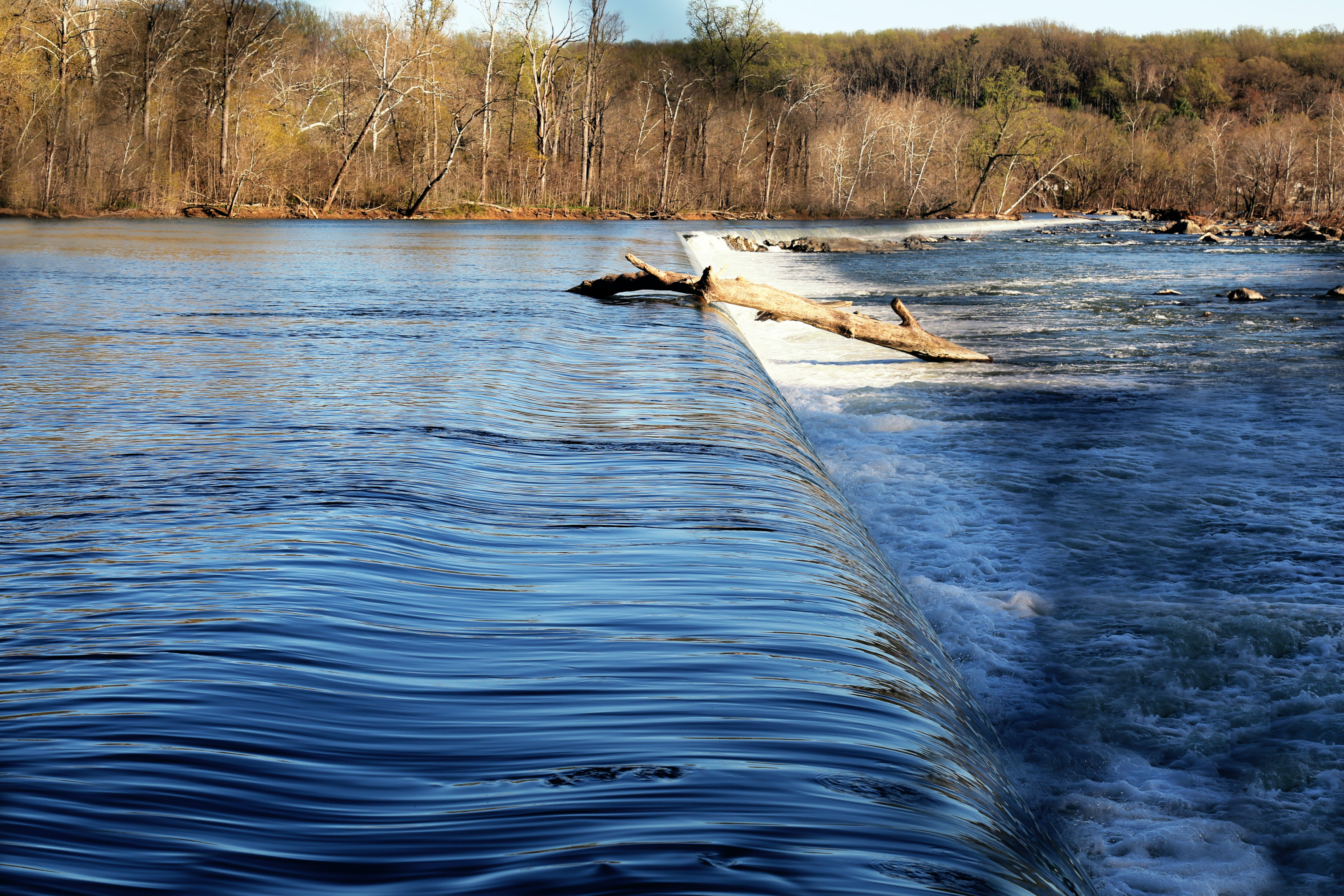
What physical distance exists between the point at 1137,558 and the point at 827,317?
289 inches

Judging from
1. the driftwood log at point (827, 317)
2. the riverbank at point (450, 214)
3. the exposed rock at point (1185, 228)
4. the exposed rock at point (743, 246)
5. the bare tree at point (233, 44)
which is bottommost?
the driftwood log at point (827, 317)

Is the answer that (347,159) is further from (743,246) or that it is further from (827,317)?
(827,317)

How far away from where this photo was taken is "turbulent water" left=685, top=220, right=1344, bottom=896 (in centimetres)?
404

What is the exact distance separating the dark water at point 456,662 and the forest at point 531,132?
40987 millimetres

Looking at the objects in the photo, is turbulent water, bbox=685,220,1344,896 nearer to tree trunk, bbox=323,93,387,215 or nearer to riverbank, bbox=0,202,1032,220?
riverbank, bbox=0,202,1032,220

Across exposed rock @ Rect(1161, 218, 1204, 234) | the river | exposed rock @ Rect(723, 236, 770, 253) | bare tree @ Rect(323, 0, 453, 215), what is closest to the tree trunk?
bare tree @ Rect(323, 0, 453, 215)

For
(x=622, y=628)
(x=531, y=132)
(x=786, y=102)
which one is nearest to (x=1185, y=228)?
(x=786, y=102)

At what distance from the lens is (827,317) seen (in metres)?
13.8

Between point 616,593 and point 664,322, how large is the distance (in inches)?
357

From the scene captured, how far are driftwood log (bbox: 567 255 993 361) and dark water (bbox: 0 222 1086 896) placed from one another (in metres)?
6.67

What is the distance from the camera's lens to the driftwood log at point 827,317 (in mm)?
13844

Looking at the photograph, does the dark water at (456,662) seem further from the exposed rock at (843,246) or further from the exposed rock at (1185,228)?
the exposed rock at (1185,228)

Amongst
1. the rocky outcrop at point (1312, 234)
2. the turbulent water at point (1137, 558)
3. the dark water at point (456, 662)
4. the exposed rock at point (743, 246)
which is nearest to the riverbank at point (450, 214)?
the exposed rock at point (743, 246)

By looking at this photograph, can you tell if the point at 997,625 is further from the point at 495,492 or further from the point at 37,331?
the point at 37,331
